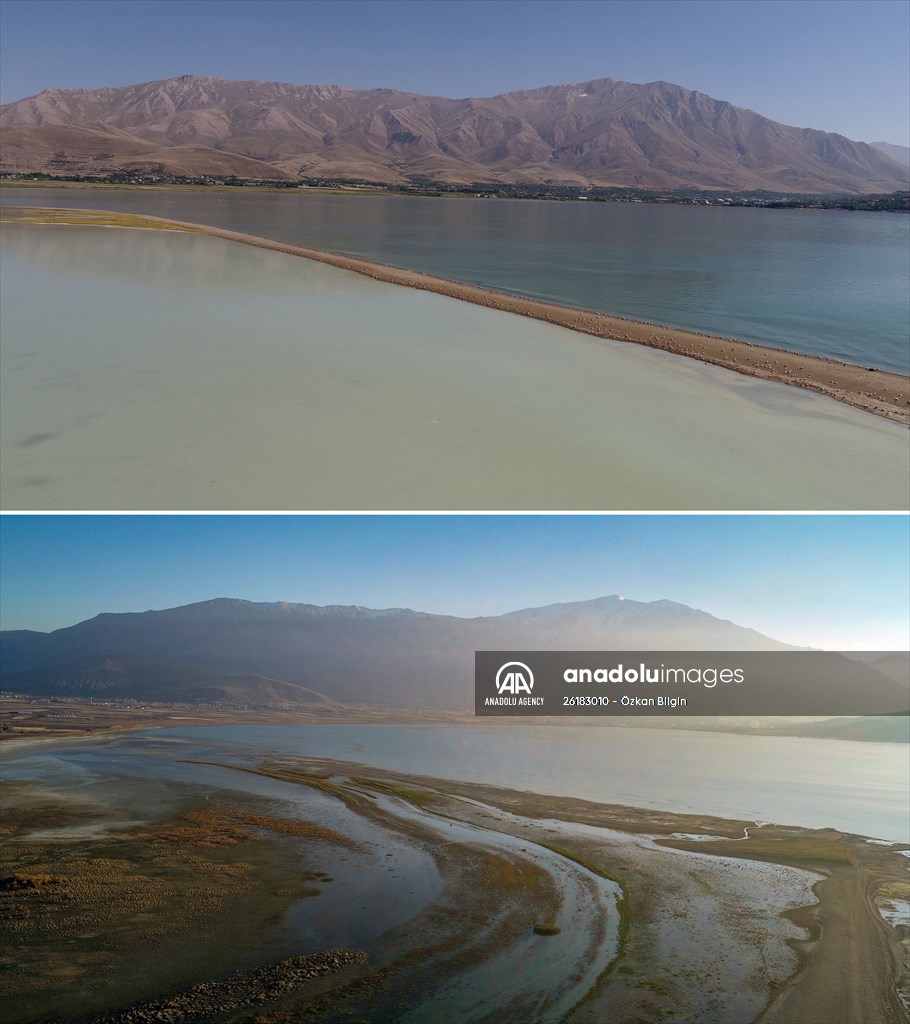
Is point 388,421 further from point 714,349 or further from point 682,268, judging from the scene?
point 682,268

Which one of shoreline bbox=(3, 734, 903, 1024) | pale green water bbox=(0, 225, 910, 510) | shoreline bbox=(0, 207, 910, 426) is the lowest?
shoreline bbox=(3, 734, 903, 1024)

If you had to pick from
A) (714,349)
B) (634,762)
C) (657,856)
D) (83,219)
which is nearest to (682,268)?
(714,349)

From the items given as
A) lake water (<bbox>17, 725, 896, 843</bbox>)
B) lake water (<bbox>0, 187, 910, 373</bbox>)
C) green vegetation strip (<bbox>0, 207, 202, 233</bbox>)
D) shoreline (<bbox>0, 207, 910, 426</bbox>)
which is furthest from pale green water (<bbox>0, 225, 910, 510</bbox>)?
green vegetation strip (<bbox>0, 207, 202, 233</bbox>)

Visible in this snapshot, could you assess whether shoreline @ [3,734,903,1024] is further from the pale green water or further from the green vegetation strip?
the green vegetation strip

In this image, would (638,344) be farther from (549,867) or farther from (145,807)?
(145,807)

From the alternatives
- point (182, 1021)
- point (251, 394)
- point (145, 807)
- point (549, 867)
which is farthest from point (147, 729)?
point (182, 1021)
